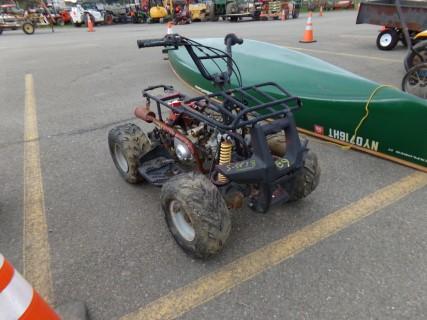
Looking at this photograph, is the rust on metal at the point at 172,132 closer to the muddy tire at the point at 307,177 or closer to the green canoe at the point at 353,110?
the muddy tire at the point at 307,177

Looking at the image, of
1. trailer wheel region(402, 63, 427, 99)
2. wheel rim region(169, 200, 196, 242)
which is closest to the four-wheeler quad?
wheel rim region(169, 200, 196, 242)

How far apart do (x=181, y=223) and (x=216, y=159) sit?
53 cm

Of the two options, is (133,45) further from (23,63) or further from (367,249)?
(367,249)

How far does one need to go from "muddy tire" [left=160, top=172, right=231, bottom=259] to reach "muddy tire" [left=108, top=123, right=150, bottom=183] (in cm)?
89

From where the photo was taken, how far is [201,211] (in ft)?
A: 7.31

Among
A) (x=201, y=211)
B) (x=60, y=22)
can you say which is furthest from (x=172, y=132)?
(x=60, y=22)

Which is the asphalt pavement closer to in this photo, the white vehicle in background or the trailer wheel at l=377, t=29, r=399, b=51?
the trailer wheel at l=377, t=29, r=399, b=51

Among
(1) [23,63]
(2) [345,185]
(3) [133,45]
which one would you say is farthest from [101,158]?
(3) [133,45]

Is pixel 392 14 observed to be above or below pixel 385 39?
above

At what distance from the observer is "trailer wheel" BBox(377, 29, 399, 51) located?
30.6 ft

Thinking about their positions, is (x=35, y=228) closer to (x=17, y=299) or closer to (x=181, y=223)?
(x=181, y=223)

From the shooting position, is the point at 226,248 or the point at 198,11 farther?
the point at 198,11

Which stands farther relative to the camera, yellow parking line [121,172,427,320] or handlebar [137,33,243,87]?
handlebar [137,33,243,87]

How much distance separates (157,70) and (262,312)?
702 centimetres
